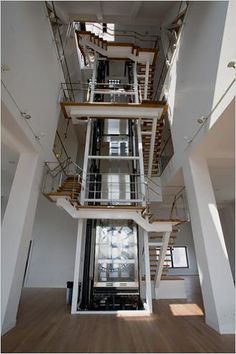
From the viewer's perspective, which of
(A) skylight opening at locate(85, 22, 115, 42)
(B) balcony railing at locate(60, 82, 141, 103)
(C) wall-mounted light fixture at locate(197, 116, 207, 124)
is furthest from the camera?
(A) skylight opening at locate(85, 22, 115, 42)

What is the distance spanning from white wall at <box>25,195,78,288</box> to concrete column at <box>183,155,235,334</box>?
17.0 feet

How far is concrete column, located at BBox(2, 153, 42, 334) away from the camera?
3.03m

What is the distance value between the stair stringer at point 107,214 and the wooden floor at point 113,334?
1617mm

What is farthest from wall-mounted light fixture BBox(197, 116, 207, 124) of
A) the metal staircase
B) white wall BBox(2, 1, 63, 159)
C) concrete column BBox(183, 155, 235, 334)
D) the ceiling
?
the ceiling

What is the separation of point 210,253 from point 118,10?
6.83 m

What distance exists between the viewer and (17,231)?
10.9 ft

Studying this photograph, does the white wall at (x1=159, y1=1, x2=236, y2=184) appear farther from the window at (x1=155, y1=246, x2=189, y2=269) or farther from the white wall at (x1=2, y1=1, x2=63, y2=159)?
the window at (x1=155, y1=246, x2=189, y2=269)

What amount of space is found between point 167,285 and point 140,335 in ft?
9.45

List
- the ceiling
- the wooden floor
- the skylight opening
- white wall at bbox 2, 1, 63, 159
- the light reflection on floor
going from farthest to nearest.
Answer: the skylight opening < the ceiling < the light reflection on floor < white wall at bbox 2, 1, 63, 159 < the wooden floor

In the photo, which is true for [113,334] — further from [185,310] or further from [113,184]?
[113,184]

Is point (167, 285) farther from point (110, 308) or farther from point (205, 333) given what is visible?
point (205, 333)

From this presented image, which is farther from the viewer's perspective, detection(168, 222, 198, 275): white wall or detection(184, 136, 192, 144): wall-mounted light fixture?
detection(168, 222, 198, 275): white wall

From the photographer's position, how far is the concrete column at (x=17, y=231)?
3031 millimetres

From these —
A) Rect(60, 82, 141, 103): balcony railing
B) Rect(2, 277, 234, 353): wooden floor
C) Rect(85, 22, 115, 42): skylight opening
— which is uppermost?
Rect(85, 22, 115, 42): skylight opening
